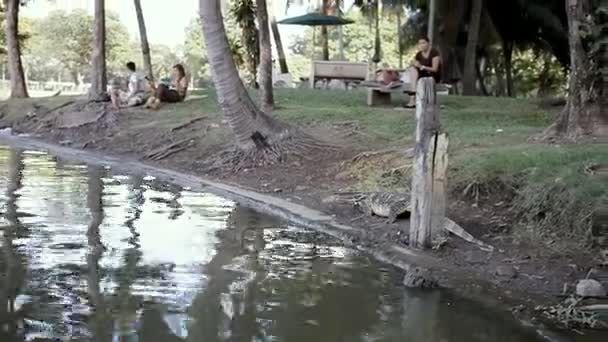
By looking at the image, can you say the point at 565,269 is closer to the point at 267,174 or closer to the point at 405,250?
the point at 405,250

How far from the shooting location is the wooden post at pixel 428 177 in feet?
23.8

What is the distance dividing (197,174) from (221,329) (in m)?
8.03

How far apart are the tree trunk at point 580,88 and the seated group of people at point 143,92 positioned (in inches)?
472

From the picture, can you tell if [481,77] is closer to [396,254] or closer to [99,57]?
[99,57]

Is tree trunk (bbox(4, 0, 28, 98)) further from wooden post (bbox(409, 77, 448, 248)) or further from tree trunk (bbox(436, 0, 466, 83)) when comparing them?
wooden post (bbox(409, 77, 448, 248))

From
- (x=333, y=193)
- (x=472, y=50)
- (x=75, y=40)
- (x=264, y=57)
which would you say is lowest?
(x=333, y=193)

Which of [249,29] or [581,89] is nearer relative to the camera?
[581,89]

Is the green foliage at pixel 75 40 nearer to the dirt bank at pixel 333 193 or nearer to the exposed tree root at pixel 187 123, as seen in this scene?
the dirt bank at pixel 333 193

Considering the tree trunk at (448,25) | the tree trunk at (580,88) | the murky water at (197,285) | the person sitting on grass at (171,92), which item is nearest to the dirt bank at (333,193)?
the murky water at (197,285)

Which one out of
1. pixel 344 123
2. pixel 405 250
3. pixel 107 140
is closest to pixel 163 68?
pixel 107 140

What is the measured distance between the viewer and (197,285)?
20.7ft

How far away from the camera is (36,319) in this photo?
5.30m

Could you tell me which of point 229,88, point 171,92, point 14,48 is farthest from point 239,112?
point 14,48

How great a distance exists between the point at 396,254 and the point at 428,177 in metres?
0.78
